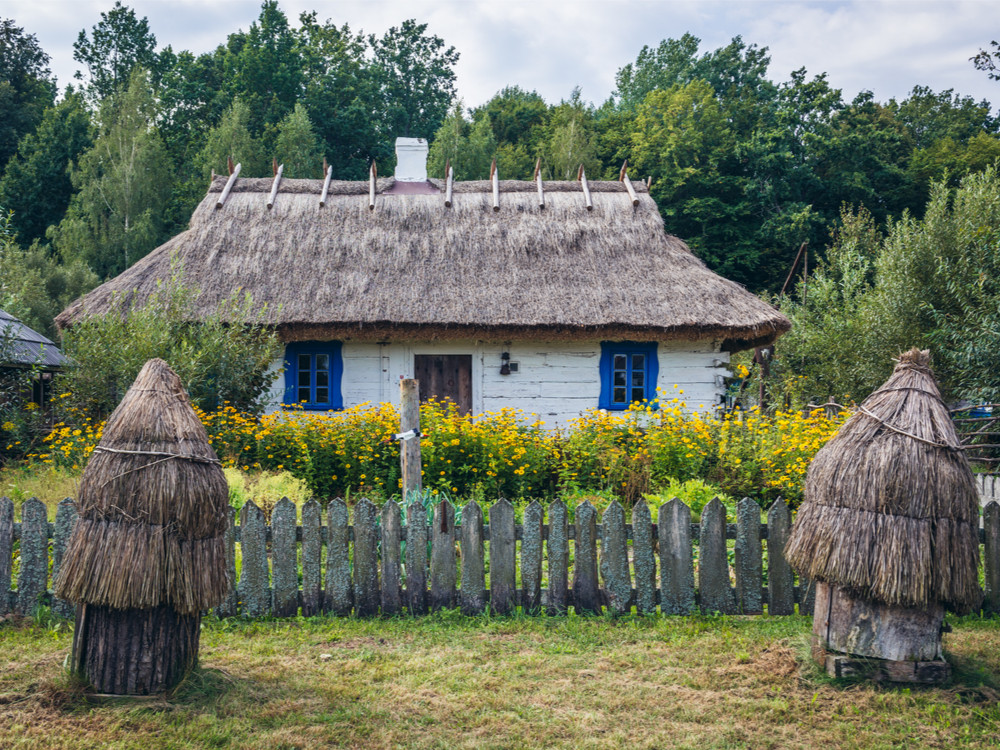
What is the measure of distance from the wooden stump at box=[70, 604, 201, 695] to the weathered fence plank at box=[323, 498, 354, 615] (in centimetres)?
151

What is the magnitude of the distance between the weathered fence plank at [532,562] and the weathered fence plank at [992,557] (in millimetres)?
3166

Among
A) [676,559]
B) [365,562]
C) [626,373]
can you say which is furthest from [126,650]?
[626,373]

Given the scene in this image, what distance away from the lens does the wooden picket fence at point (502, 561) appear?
17.2 ft

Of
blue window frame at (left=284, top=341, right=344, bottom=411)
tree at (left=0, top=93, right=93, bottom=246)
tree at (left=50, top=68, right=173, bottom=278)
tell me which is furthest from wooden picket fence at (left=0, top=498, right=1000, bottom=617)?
tree at (left=0, top=93, right=93, bottom=246)

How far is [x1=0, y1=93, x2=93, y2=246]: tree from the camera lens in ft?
91.2

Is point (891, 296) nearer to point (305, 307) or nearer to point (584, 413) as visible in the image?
point (584, 413)

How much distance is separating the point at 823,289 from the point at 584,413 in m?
10.5

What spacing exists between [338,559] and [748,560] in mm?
2945

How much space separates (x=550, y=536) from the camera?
17.6 feet

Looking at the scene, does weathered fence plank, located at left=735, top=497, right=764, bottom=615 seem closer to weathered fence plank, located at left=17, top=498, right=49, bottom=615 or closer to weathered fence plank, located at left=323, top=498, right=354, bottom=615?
weathered fence plank, located at left=323, top=498, right=354, bottom=615

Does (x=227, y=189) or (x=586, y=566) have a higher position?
(x=227, y=189)

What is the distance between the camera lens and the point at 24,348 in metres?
11.2

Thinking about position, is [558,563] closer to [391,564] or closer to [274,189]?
[391,564]

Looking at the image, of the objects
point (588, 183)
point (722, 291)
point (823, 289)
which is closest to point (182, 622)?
point (722, 291)
